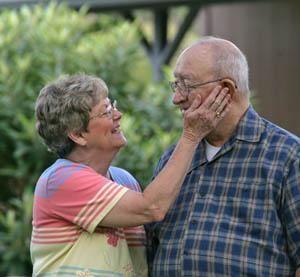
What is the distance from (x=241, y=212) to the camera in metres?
3.10

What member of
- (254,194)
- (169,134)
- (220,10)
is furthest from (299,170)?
(220,10)

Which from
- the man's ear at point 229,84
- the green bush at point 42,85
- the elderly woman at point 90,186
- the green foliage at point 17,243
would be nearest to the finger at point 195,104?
the elderly woman at point 90,186

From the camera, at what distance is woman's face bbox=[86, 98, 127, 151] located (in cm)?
324

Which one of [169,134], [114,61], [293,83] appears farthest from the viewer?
[293,83]

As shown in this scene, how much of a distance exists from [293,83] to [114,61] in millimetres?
4427

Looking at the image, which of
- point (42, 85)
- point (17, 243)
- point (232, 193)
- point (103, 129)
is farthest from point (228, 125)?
point (42, 85)

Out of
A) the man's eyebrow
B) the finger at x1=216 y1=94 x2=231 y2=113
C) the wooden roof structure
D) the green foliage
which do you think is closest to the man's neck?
the finger at x1=216 y1=94 x2=231 y2=113

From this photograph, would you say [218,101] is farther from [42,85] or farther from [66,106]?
[42,85]

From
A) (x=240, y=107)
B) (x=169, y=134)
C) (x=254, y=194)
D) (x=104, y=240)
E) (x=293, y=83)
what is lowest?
(x=293, y=83)

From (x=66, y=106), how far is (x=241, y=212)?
84 centimetres

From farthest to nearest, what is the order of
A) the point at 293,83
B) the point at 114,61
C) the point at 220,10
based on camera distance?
the point at 220,10
the point at 293,83
the point at 114,61

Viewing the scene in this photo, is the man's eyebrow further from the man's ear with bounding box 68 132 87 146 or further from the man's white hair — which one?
the man's ear with bounding box 68 132 87 146

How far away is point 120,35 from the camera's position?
6.94 meters

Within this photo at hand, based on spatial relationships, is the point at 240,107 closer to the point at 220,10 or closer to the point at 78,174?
the point at 78,174
